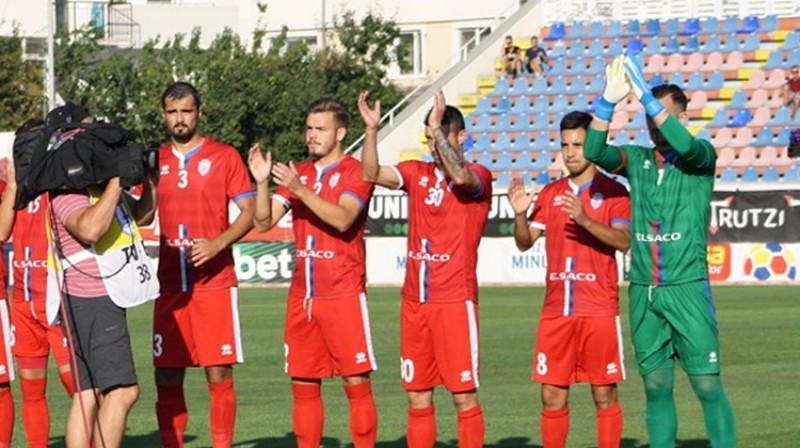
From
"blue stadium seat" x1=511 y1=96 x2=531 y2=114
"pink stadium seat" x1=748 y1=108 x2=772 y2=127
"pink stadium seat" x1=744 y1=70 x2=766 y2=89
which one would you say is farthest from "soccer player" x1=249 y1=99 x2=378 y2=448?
"blue stadium seat" x1=511 y1=96 x2=531 y2=114

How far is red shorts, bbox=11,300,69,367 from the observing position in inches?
434

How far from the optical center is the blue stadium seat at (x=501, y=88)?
3791 centimetres

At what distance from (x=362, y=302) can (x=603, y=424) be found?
170 cm

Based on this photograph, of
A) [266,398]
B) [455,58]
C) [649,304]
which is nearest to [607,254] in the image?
[649,304]

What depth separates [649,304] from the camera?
983 cm

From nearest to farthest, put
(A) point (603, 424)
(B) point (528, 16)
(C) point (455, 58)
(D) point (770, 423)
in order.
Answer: (A) point (603, 424), (D) point (770, 423), (B) point (528, 16), (C) point (455, 58)

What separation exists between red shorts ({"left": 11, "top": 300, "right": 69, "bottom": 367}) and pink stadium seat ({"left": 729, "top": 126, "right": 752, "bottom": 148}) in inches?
957

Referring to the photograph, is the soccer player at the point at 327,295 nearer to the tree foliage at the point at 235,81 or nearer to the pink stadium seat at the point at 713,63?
the pink stadium seat at the point at 713,63

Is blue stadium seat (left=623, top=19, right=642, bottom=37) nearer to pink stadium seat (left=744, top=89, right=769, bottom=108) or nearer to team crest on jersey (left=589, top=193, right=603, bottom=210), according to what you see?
pink stadium seat (left=744, top=89, right=769, bottom=108)

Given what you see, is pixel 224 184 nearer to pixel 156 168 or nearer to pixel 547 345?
pixel 156 168

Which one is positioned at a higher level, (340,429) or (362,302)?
(362,302)

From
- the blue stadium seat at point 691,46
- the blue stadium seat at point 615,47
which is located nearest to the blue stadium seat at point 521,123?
the blue stadium seat at point 615,47

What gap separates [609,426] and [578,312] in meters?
0.73

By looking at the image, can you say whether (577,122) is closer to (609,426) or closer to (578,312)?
(578,312)
